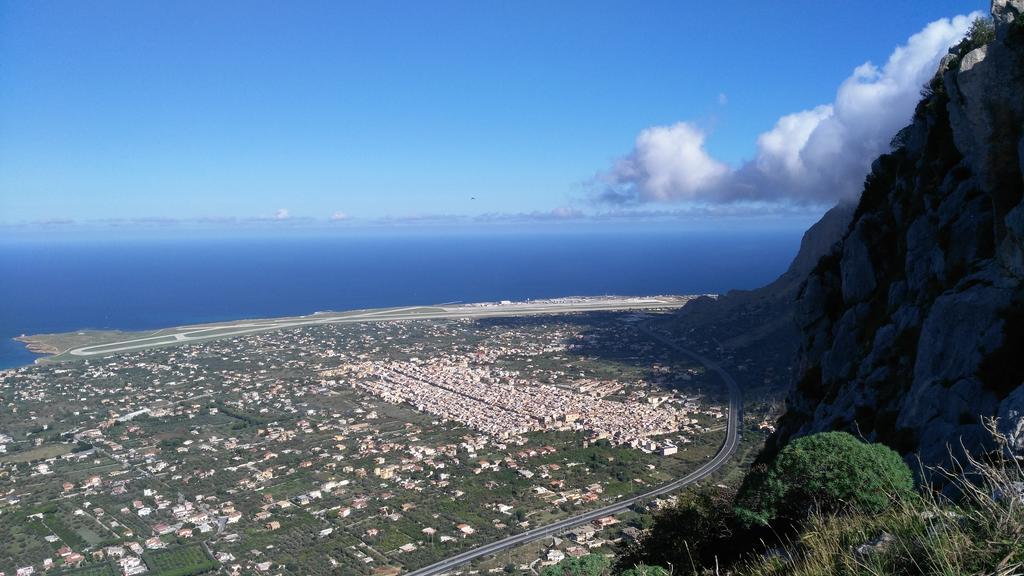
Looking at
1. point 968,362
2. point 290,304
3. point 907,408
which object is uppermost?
point 968,362

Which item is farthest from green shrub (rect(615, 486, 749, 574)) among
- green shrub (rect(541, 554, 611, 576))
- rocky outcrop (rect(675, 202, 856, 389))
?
rocky outcrop (rect(675, 202, 856, 389))

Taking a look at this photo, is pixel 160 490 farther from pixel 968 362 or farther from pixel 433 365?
pixel 968 362

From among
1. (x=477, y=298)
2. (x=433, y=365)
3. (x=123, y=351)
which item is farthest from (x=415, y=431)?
(x=477, y=298)

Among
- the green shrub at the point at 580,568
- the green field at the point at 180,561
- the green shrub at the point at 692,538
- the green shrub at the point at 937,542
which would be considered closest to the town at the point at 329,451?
the green field at the point at 180,561

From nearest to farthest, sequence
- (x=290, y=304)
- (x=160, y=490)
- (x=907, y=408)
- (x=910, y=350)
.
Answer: (x=907, y=408)
(x=910, y=350)
(x=160, y=490)
(x=290, y=304)

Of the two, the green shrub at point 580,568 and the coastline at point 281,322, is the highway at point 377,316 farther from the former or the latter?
the green shrub at point 580,568
